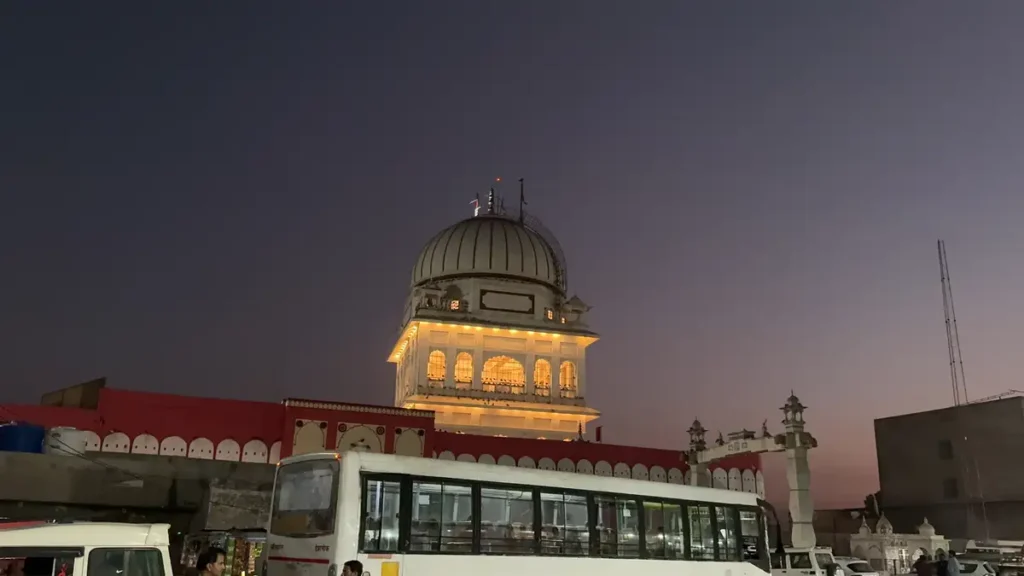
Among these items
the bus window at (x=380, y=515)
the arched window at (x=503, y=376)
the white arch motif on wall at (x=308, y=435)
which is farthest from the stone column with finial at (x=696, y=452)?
the bus window at (x=380, y=515)

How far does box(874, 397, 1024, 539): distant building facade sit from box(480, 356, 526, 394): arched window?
73.5ft

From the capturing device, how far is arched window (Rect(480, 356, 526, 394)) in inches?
1539

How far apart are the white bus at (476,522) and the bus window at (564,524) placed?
0.02m

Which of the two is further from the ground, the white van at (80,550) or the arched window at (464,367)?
the arched window at (464,367)

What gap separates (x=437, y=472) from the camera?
43.1 ft

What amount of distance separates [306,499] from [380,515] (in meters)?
1.23

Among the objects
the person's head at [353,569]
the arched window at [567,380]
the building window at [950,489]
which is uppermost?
the arched window at [567,380]

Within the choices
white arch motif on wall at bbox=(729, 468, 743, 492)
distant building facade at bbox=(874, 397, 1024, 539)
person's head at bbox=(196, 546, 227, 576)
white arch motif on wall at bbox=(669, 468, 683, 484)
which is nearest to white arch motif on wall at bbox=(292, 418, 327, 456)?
white arch motif on wall at bbox=(669, 468, 683, 484)

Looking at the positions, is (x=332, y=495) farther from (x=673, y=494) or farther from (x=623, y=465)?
(x=623, y=465)

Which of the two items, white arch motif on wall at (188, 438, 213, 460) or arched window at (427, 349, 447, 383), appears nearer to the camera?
white arch motif on wall at (188, 438, 213, 460)

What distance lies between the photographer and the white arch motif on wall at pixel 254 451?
A: 27.5 meters

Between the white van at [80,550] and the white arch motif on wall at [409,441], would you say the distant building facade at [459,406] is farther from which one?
the white van at [80,550]

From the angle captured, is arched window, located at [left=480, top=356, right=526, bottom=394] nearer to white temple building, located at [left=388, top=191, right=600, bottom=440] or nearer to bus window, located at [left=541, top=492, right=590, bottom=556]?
white temple building, located at [left=388, top=191, right=600, bottom=440]

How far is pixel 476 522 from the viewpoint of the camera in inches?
525
